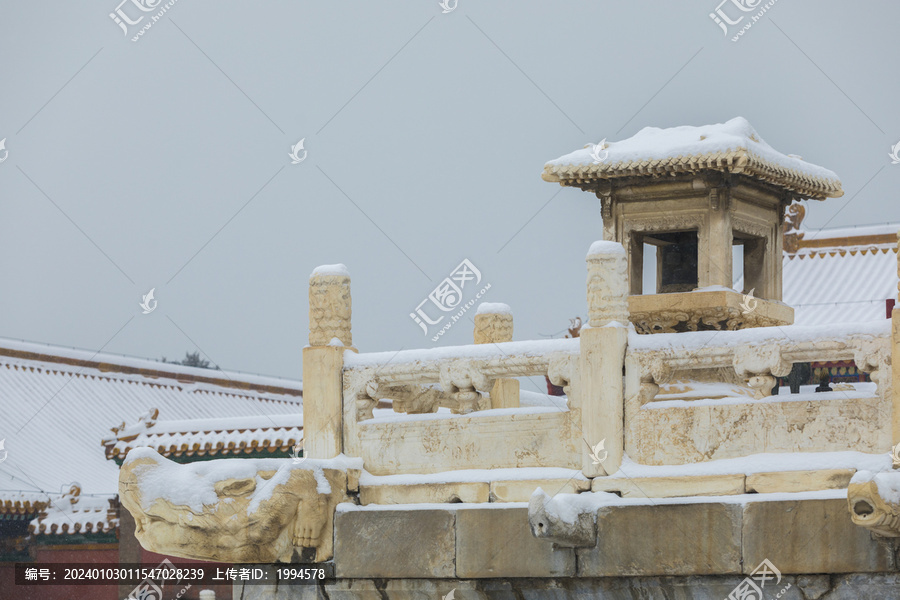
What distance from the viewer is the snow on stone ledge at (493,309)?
42.4 feet

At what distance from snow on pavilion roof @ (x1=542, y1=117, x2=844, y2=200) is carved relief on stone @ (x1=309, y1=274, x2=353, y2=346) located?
2342mm

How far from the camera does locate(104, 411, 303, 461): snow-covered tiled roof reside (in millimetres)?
20625

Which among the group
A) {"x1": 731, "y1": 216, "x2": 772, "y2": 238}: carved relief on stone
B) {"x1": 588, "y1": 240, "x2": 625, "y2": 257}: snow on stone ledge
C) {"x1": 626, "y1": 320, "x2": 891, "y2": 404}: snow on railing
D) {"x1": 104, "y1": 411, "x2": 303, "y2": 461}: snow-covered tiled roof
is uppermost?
{"x1": 731, "y1": 216, "x2": 772, "y2": 238}: carved relief on stone

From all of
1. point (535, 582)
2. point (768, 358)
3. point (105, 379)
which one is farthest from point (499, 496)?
point (105, 379)

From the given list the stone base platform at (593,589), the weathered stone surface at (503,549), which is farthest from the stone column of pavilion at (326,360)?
the weathered stone surface at (503,549)

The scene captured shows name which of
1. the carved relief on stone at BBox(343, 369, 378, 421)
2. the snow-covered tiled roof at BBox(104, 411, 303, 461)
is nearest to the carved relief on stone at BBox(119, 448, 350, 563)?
the carved relief on stone at BBox(343, 369, 378, 421)

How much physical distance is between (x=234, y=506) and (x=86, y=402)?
17.5m

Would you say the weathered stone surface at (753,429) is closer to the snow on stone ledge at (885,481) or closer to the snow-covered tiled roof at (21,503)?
the snow on stone ledge at (885,481)

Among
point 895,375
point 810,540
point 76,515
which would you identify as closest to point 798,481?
point 810,540

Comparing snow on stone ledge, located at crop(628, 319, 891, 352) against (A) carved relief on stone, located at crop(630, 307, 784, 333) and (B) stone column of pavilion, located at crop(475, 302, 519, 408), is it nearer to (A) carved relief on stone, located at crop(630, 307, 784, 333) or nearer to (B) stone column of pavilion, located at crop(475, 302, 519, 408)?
(A) carved relief on stone, located at crop(630, 307, 784, 333)

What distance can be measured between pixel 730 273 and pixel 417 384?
2874 mm

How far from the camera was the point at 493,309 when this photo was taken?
12930mm

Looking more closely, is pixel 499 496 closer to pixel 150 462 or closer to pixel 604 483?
pixel 604 483

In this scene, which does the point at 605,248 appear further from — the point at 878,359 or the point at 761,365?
the point at 878,359
